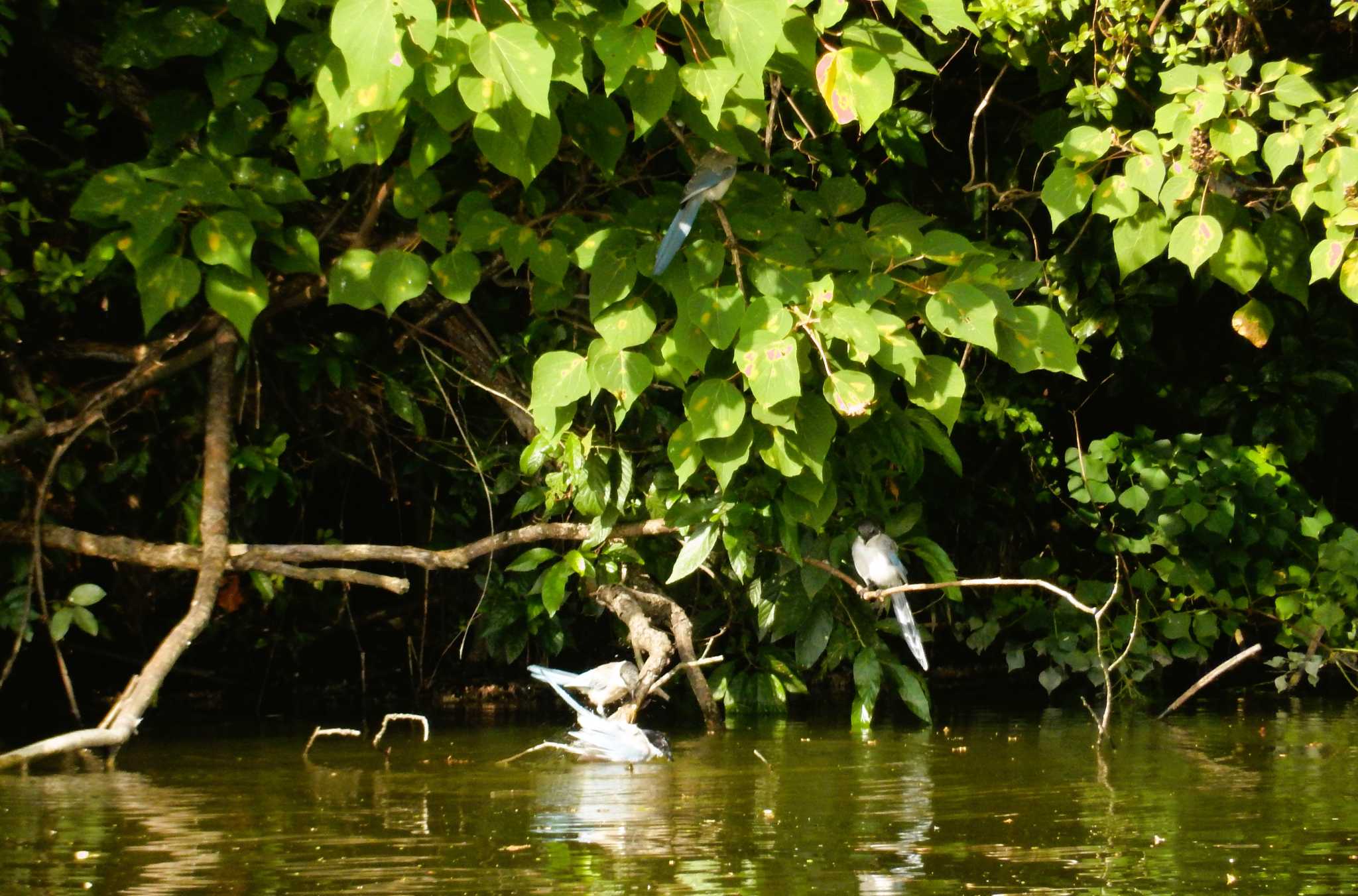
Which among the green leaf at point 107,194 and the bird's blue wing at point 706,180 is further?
the bird's blue wing at point 706,180

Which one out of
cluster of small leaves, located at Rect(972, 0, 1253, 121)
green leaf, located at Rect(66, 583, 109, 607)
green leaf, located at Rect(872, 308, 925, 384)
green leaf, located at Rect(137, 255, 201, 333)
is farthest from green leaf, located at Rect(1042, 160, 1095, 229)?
green leaf, located at Rect(66, 583, 109, 607)

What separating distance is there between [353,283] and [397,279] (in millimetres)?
122

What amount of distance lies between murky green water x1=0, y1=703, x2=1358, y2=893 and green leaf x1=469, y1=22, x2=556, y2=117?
1.30m

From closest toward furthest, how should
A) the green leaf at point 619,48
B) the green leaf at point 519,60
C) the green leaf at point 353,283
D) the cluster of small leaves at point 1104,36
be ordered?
the green leaf at point 519,60 < the green leaf at point 619,48 < the green leaf at point 353,283 < the cluster of small leaves at point 1104,36

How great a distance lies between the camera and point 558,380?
358 cm

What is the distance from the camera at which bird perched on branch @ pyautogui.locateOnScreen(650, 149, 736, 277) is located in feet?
11.7

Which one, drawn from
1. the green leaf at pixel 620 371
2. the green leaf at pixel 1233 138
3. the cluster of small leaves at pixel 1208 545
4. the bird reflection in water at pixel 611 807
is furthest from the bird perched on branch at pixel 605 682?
the green leaf at pixel 1233 138

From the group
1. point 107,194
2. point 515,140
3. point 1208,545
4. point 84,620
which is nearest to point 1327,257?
point 1208,545

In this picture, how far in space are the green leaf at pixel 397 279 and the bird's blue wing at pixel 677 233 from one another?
20.2 inches

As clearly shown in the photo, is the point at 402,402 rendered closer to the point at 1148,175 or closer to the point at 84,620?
the point at 84,620

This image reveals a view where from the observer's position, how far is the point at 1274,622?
5.65 metres

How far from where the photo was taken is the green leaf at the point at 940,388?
354cm

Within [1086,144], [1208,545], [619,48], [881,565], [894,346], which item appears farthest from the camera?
[1208,545]

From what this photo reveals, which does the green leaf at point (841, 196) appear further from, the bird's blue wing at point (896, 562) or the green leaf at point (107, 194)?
the green leaf at point (107, 194)
